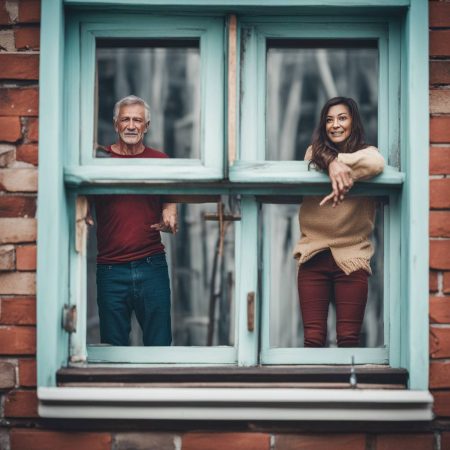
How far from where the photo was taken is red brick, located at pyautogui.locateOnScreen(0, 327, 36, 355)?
11.8 feet

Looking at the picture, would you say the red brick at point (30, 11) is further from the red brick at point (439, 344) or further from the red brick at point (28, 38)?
the red brick at point (439, 344)

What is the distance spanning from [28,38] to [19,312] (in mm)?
1056

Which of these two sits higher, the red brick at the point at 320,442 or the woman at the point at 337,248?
the woman at the point at 337,248

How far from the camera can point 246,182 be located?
363 centimetres

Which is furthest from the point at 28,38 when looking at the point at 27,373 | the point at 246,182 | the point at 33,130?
the point at 27,373

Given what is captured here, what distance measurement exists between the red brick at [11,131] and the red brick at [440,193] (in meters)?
1.59

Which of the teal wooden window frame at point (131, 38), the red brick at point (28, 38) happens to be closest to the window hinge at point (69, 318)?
the teal wooden window frame at point (131, 38)

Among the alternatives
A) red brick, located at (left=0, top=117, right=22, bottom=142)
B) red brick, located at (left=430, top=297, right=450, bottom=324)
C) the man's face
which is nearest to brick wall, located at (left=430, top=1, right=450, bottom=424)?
red brick, located at (left=430, top=297, right=450, bottom=324)

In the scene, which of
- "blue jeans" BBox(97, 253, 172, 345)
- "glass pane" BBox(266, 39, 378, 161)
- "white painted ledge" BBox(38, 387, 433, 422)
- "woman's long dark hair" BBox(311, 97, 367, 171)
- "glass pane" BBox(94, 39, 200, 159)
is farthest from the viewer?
"glass pane" BBox(266, 39, 378, 161)

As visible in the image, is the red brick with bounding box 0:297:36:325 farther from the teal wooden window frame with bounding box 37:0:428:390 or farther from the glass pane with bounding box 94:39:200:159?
the glass pane with bounding box 94:39:200:159

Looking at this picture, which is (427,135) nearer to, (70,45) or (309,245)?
(309,245)

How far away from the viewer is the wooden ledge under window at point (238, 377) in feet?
11.7

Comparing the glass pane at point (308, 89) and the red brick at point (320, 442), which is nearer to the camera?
the red brick at point (320, 442)

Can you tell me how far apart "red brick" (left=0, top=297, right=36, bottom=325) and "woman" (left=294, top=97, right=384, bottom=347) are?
3.87ft
